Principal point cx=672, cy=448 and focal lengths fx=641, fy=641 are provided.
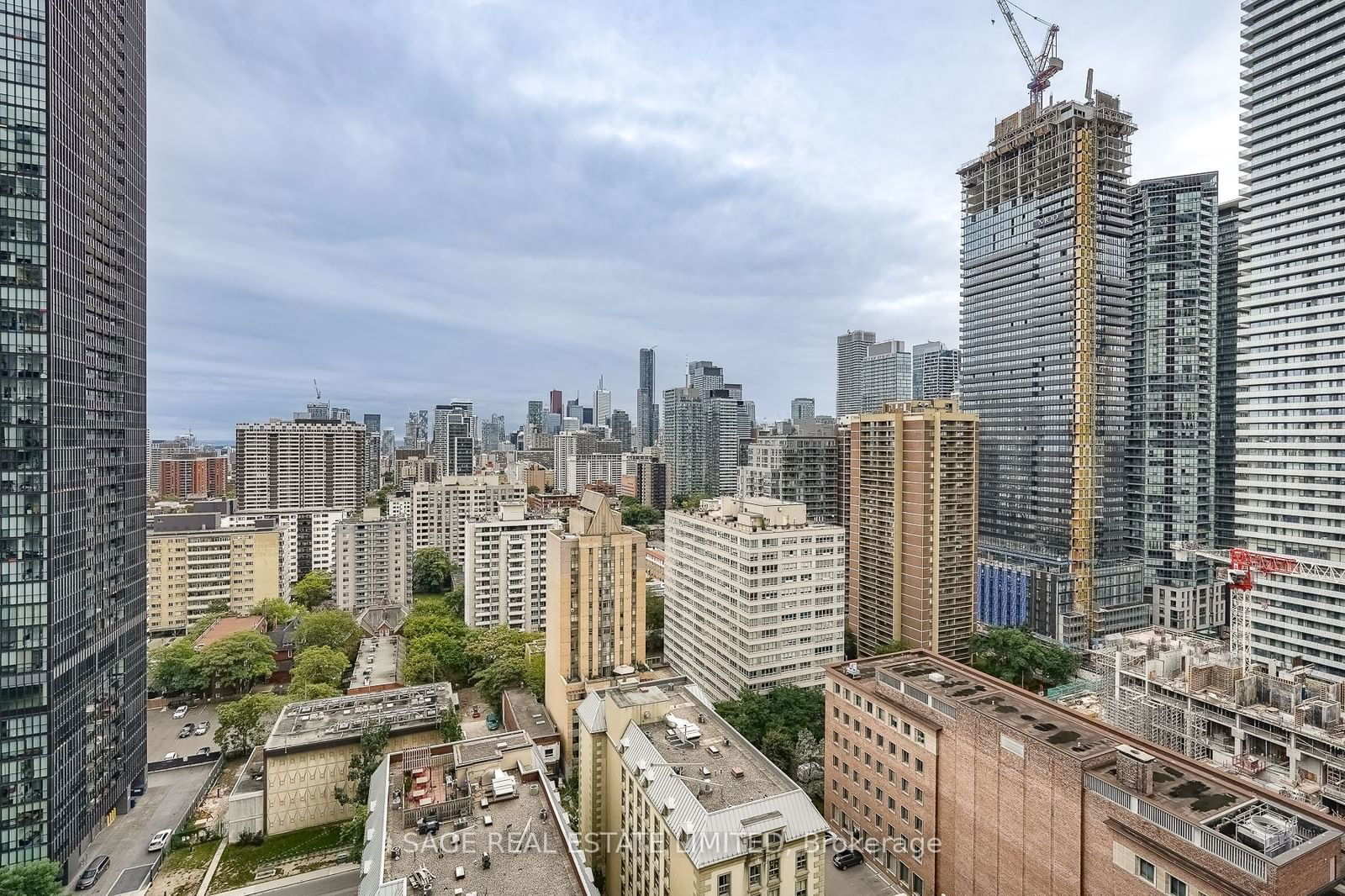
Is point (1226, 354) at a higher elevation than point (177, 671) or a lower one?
higher

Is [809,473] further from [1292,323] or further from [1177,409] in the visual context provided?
[1292,323]

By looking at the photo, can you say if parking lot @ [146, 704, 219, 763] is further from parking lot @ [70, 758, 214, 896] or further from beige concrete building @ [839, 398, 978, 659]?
beige concrete building @ [839, 398, 978, 659]

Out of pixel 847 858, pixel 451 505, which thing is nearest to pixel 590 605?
pixel 847 858

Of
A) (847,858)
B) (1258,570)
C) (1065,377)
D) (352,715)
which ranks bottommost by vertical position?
(847,858)

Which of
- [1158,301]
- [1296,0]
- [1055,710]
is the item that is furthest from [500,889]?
[1158,301]

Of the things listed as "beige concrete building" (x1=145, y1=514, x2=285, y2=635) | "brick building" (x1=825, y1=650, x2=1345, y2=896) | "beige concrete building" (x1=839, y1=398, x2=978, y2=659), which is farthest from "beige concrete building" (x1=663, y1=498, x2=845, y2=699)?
"beige concrete building" (x1=145, y1=514, x2=285, y2=635)

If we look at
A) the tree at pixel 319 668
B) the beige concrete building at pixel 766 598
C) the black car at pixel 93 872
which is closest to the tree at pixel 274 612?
the tree at pixel 319 668

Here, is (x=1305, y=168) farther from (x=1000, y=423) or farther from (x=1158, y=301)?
(x=1000, y=423)

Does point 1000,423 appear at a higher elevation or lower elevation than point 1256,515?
higher
